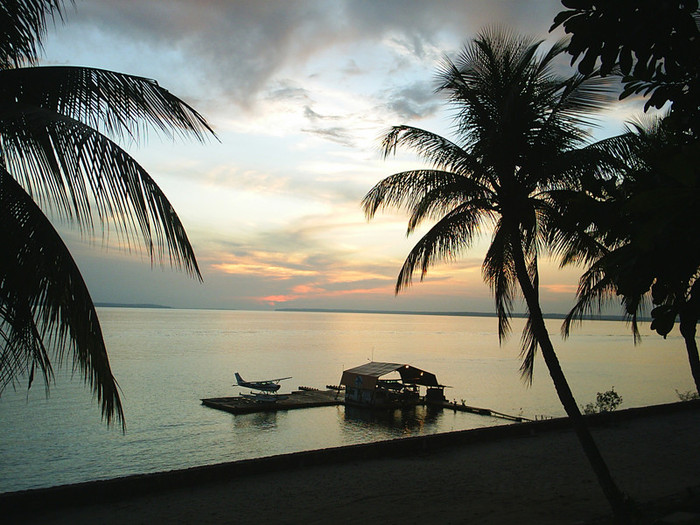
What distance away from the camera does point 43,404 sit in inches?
1471

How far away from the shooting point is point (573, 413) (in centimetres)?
733

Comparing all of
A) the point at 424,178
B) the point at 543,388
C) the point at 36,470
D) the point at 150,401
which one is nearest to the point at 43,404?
the point at 150,401

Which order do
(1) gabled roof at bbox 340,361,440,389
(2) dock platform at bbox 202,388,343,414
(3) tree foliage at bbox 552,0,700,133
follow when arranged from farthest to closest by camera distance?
(1) gabled roof at bbox 340,361,440,389 < (2) dock platform at bbox 202,388,343,414 < (3) tree foliage at bbox 552,0,700,133

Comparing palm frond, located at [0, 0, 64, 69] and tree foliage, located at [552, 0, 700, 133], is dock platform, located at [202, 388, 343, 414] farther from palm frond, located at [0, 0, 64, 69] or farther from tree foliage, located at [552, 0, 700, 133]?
tree foliage, located at [552, 0, 700, 133]

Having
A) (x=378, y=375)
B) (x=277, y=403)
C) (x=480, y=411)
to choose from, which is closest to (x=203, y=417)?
(x=277, y=403)

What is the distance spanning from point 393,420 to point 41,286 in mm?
32233

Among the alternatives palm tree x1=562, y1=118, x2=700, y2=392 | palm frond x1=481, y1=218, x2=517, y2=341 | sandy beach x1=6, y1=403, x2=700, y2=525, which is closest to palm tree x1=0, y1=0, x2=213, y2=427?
palm tree x1=562, y1=118, x2=700, y2=392

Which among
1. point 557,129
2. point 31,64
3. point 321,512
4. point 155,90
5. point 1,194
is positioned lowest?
point 321,512

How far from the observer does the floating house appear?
35.3 metres

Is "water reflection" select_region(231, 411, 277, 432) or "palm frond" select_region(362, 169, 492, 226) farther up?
"palm frond" select_region(362, 169, 492, 226)

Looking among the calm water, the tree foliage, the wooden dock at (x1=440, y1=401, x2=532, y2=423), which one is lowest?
the calm water

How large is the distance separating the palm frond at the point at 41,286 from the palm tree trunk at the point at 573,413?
531 cm

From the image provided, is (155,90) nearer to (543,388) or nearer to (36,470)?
(36,470)

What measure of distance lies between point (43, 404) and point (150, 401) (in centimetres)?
747
